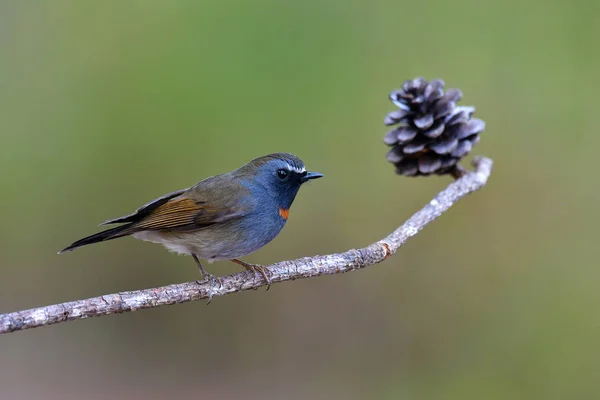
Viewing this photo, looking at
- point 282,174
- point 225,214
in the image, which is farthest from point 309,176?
point 225,214

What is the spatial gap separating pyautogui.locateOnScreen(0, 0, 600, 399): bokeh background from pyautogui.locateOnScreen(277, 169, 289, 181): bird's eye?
76 centimetres

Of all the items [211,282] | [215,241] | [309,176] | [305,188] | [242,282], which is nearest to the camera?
[211,282]

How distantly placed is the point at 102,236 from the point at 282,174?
980 millimetres

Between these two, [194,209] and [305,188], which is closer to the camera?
[194,209]

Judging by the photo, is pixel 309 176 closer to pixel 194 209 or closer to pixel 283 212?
pixel 283 212

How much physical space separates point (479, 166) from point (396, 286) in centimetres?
92

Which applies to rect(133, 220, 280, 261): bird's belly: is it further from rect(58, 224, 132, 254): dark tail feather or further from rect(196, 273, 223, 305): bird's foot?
rect(196, 273, 223, 305): bird's foot

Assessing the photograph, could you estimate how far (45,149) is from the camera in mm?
3938

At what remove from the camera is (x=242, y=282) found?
9.11 ft

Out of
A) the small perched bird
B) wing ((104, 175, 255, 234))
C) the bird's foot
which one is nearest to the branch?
the bird's foot

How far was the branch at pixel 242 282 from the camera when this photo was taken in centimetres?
193

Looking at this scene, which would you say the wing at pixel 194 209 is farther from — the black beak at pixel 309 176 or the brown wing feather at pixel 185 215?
the black beak at pixel 309 176

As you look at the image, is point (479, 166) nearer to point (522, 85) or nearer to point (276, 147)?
point (522, 85)

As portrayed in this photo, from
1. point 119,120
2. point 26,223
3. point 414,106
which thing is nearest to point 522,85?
point 414,106
